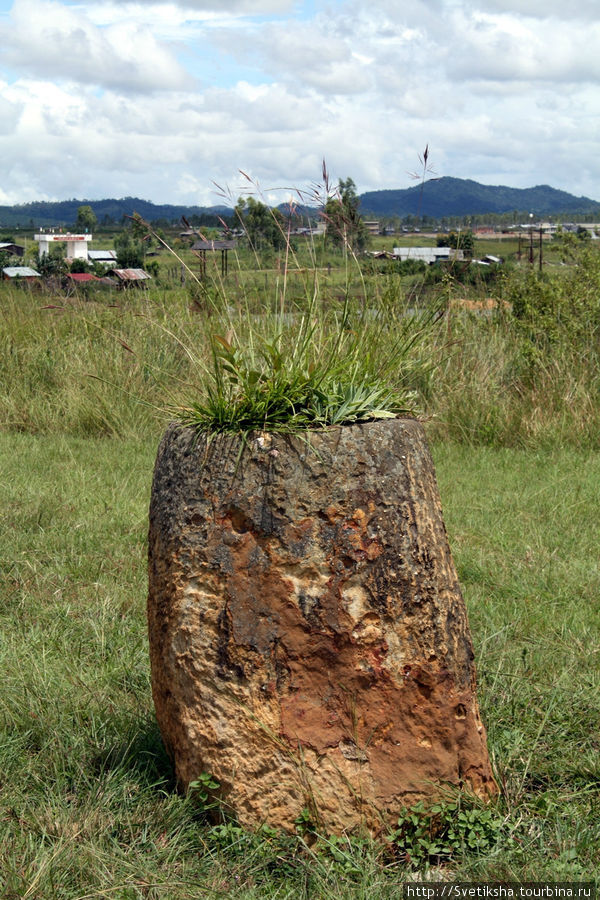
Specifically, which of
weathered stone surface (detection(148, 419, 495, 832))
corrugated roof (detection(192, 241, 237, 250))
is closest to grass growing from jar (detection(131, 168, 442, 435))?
weathered stone surface (detection(148, 419, 495, 832))

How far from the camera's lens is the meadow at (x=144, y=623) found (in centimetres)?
240

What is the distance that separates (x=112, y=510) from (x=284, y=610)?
3.42 m

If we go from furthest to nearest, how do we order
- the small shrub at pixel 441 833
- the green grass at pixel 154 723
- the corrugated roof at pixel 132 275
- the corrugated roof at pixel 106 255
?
the corrugated roof at pixel 132 275 < the corrugated roof at pixel 106 255 < the small shrub at pixel 441 833 < the green grass at pixel 154 723

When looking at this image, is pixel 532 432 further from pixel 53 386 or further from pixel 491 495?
pixel 53 386

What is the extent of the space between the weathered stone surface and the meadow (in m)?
0.18

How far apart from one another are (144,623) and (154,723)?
38.8 inches

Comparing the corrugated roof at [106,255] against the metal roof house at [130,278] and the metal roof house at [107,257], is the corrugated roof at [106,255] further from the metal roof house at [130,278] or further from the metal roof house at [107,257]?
the metal roof house at [130,278]

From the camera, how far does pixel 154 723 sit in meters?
3.09

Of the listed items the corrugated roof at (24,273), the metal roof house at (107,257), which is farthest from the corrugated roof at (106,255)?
the corrugated roof at (24,273)

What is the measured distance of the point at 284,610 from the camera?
2412mm

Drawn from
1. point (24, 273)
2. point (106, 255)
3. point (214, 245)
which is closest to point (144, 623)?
point (214, 245)

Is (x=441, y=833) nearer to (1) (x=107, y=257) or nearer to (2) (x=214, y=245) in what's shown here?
(2) (x=214, y=245)

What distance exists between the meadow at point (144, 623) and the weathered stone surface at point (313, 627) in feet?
0.60

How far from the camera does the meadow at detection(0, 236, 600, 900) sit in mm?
2400
